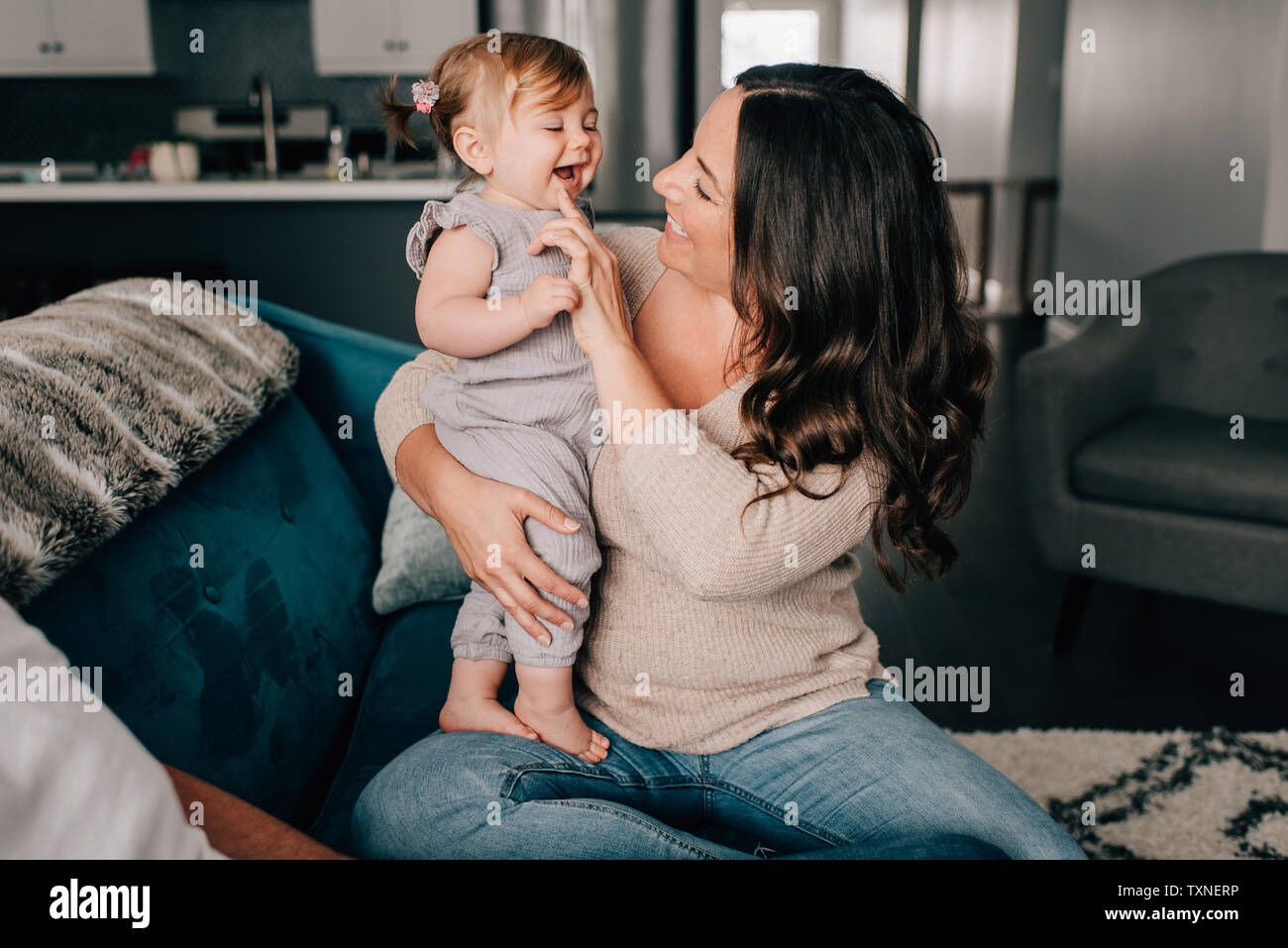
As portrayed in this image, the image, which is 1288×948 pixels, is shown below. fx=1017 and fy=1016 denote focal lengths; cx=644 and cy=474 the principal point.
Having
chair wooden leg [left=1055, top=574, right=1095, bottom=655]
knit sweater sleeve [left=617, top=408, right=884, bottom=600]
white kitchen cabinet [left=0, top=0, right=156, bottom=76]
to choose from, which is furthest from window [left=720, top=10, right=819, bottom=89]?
knit sweater sleeve [left=617, top=408, right=884, bottom=600]

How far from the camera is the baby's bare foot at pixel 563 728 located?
3.56 feet

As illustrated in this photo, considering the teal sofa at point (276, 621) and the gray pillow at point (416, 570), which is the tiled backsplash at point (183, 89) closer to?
the teal sofa at point (276, 621)

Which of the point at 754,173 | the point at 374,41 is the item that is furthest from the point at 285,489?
the point at 374,41

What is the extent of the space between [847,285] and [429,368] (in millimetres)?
627

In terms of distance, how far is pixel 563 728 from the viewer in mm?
1087

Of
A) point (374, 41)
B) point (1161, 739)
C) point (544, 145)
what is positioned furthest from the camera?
point (374, 41)

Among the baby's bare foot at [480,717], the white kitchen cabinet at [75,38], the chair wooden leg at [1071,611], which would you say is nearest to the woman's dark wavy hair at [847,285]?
the baby's bare foot at [480,717]

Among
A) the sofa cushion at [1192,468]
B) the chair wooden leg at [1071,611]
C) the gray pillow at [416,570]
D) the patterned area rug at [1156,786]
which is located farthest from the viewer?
the chair wooden leg at [1071,611]

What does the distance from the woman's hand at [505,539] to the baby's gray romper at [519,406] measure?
3 centimetres

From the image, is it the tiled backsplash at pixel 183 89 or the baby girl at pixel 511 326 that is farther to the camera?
the tiled backsplash at pixel 183 89

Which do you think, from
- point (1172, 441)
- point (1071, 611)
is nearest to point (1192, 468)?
point (1172, 441)

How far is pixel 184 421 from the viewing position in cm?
117
